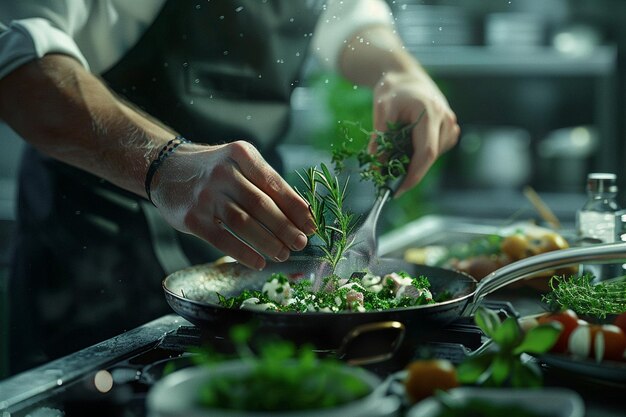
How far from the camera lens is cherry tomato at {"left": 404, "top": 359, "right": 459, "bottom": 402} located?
693mm

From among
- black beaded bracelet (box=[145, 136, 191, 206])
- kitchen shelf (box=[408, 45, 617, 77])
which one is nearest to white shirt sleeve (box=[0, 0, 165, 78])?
black beaded bracelet (box=[145, 136, 191, 206])

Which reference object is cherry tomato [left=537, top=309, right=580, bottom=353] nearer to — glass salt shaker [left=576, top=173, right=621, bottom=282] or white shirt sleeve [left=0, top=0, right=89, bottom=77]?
glass salt shaker [left=576, top=173, right=621, bottom=282]

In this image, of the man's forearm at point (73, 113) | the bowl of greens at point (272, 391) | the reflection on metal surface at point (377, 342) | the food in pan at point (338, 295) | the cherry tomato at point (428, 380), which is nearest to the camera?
the bowl of greens at point (272, 391)

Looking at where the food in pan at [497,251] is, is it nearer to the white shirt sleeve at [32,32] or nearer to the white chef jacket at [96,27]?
the white chef jacket at [96,27]

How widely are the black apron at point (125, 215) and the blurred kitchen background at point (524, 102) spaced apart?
1.45 metres

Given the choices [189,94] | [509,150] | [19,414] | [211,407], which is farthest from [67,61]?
[509,150]

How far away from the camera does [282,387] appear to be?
23.0 inches

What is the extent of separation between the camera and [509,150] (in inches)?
128

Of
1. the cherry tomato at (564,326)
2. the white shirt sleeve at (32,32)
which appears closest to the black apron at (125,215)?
the white shirt sleeve at (32,32)

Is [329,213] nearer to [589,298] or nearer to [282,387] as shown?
[589,298]

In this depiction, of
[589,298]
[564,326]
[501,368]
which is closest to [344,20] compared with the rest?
[589,298]

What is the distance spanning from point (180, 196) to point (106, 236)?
0.54m

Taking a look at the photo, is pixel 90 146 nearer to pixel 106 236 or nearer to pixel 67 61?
pixel 67 61

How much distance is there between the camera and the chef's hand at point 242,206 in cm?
98
